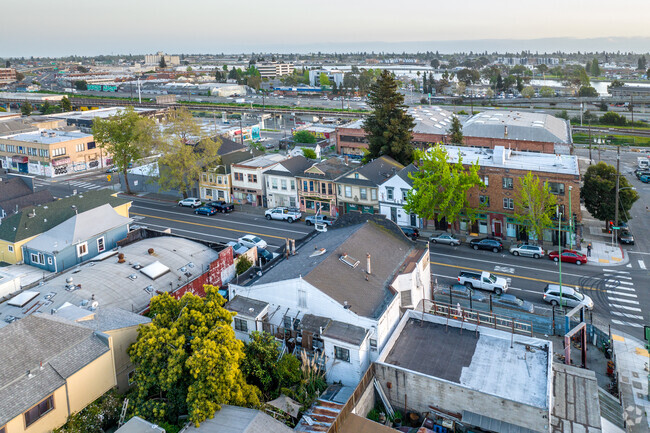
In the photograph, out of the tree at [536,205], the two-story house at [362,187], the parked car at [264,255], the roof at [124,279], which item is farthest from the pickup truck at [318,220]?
the tree at [536,205]

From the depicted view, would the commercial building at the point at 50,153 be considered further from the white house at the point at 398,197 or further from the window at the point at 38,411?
the window at the point at 38,411

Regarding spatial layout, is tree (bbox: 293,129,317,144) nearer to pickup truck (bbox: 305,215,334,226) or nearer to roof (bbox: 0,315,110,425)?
pickup truck (bbox: 305,215,334,226)

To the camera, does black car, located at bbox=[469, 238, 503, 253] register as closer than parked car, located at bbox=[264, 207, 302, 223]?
Yes

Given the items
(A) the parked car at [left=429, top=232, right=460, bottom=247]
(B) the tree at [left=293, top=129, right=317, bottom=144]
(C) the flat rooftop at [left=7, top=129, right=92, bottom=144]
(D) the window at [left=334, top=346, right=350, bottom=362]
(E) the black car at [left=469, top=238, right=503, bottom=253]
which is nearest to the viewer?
(D) the window at [left=334, top=346, right=350, bottom=362]

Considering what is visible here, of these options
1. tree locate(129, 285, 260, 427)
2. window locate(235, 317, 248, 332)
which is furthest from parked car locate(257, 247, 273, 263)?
tree locate(129, 285, 260, 427)

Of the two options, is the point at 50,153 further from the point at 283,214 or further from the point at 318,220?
the point at 318,220

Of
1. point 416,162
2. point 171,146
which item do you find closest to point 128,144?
point 171,146

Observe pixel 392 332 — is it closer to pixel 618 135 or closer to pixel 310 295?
pixel 310 295
